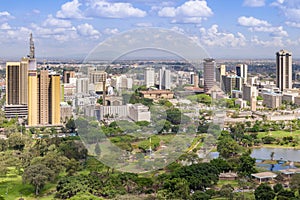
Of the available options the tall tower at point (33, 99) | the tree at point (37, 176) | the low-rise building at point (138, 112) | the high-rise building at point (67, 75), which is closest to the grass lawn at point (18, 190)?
the tree at point (37, 176)

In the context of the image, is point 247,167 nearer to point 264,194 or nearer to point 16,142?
point 264,194

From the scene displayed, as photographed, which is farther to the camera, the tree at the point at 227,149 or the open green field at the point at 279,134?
the open green field at the point at 279,134

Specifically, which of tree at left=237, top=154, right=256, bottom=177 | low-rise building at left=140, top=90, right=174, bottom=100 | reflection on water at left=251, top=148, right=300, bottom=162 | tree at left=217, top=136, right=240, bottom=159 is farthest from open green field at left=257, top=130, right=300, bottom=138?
tree at left=237, top=154, right=256, bottom=177

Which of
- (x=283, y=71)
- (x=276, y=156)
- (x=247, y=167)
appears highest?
(x=283, y=71)

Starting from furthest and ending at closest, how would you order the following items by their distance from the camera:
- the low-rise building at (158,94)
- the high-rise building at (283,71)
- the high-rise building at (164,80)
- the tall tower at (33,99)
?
the high-rise building at (283,71) → the tall tower at (33,99) → the high-rise building at (164,80) → the low-rise building at (158,94)

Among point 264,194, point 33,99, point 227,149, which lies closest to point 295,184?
point 264,194

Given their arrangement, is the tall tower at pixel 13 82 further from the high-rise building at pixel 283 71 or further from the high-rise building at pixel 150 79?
the high-rise building at pixel 283 71

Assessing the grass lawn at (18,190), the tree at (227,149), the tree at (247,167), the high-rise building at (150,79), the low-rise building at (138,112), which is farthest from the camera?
the high-rise building at (150,79)

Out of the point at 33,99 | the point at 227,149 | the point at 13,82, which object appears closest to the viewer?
the point at 227,149

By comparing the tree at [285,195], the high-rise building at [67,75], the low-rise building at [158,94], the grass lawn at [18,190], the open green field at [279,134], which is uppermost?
the high-rise building at [67,75]
